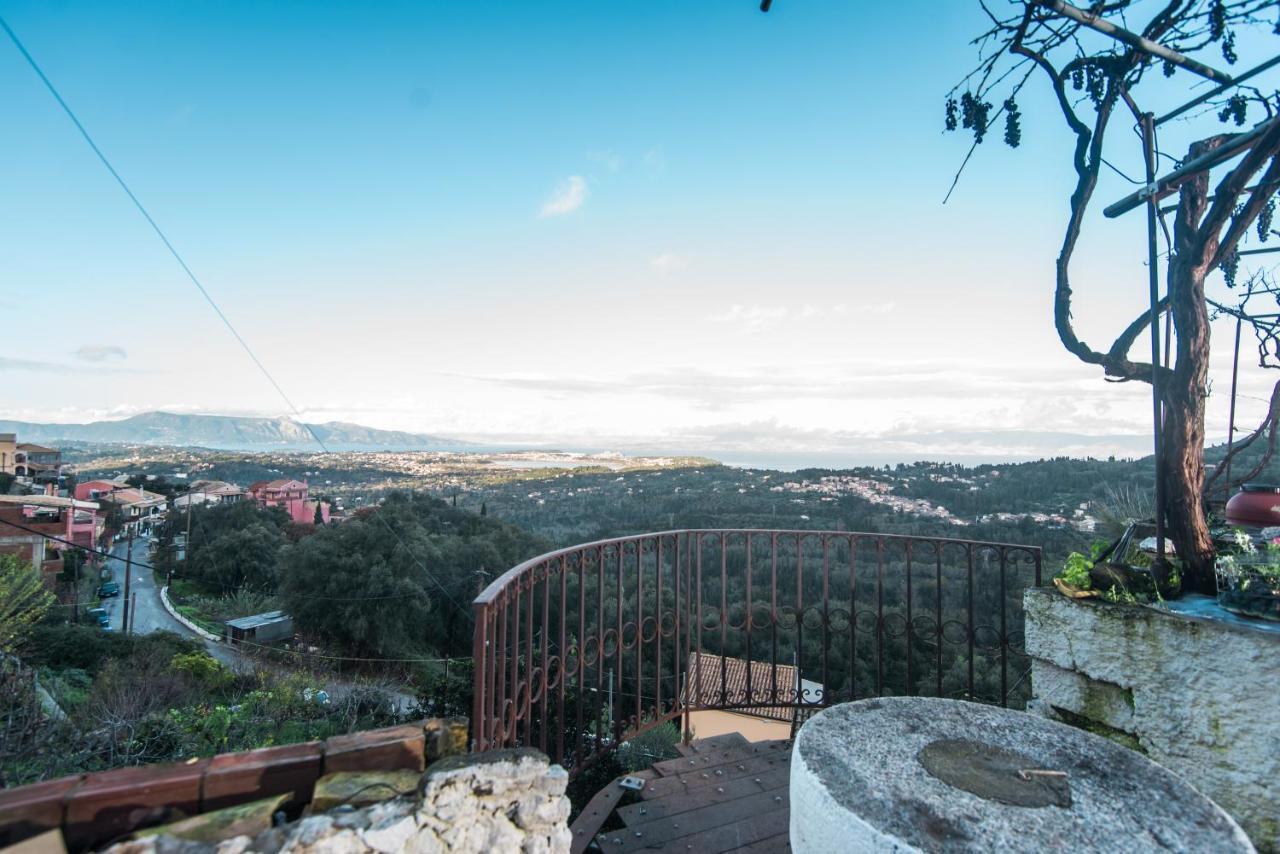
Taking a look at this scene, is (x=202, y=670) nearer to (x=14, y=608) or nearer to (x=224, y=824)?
(x=14, y=608)

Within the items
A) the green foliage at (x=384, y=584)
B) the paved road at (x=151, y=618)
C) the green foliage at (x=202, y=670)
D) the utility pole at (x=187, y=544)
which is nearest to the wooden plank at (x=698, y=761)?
the paved road at (x=151, y=618)

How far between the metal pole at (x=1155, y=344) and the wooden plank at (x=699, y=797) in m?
1.82

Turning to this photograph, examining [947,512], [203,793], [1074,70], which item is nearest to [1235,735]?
[1074,70]

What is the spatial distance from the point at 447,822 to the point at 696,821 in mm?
1288

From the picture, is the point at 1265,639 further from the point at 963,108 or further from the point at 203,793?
the point at 203,793

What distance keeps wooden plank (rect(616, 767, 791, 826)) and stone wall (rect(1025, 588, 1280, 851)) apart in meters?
1.17

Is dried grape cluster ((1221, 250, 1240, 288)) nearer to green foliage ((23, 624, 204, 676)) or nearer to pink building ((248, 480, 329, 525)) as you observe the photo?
green foliage ((23, 624, 204, 676))

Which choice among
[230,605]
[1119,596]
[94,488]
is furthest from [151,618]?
[1119,596]

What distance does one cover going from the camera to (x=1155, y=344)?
228 centimetres

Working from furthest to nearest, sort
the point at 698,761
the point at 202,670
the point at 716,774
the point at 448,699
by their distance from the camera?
the point at 202,670 → the point at 448,699 → the point at 698,761 → the point at 716,774

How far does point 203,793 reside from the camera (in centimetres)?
140

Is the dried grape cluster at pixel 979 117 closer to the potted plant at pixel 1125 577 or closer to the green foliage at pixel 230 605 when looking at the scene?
the potted plant at pixel 1125 577

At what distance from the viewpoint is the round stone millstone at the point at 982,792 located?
1.42m

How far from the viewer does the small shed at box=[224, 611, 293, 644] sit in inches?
864
